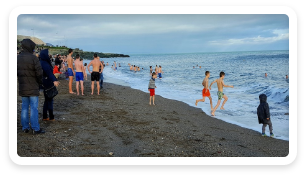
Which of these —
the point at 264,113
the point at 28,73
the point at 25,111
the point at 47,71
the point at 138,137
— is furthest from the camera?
the point at 264,113

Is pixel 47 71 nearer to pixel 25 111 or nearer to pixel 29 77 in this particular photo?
pixel 29 77

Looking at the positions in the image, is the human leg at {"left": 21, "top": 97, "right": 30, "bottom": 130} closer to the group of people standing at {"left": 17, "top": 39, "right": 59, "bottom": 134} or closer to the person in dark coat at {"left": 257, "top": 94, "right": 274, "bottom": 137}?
the group of people standing at {"left": 17, "top": 39, "right": 59, "bottom": 134}

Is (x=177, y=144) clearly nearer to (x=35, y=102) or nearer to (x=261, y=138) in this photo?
(x=261, y=138)

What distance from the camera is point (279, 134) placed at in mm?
6500

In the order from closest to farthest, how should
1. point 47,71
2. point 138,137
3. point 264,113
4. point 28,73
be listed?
point 28,73
point 138,137
point 47,71
point 264,113

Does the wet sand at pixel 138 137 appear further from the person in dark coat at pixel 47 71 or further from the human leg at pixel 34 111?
the person in dark coat at pixel 47 71

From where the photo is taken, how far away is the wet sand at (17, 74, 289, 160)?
4641 millimetres

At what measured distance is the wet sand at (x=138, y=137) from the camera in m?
4.64

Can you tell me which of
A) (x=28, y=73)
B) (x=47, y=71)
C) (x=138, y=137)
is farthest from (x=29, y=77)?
(x=138, y=137)

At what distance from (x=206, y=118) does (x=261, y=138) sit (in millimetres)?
2285

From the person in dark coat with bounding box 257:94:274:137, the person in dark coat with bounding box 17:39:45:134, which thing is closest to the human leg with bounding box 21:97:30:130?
the person in dark coat with bounding box 17:39:45:134

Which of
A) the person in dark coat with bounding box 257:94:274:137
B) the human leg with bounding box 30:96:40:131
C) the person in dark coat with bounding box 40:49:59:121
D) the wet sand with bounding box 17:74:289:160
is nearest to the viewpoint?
the wet sand with bounding box 17:74:289:160

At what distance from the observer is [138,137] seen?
5539mm

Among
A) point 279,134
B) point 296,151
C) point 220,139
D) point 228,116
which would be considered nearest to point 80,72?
point 228,116
